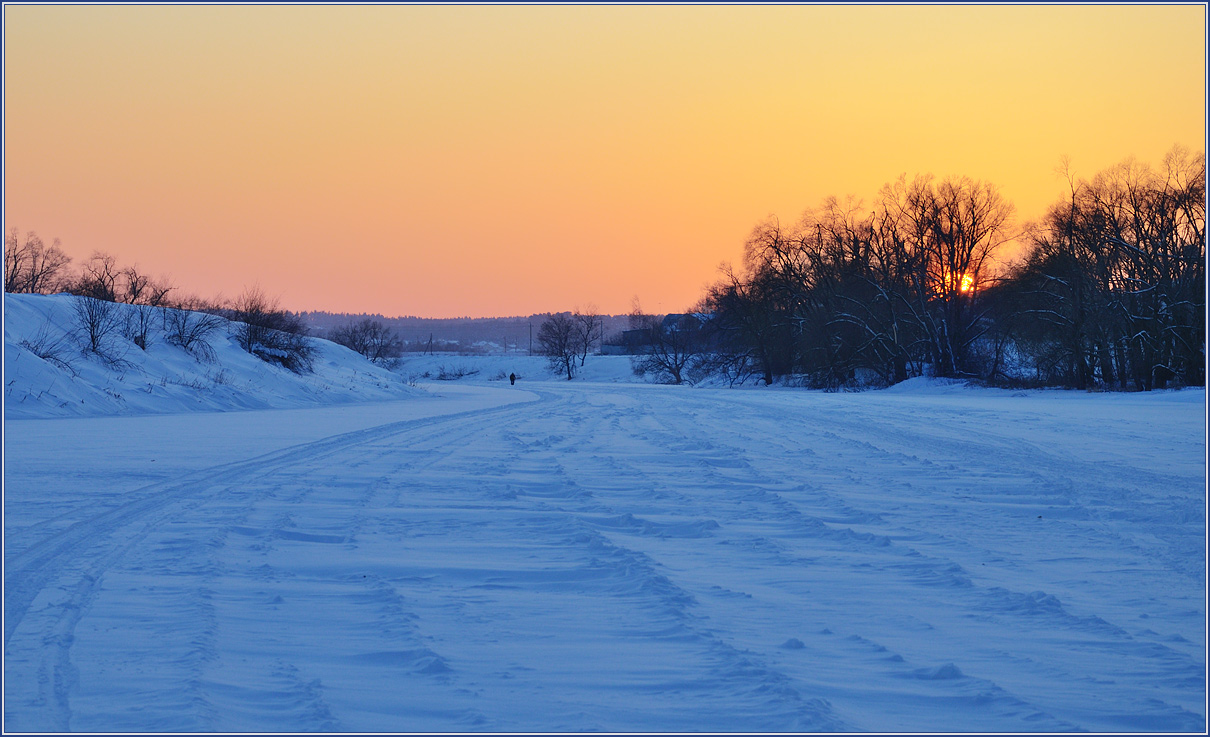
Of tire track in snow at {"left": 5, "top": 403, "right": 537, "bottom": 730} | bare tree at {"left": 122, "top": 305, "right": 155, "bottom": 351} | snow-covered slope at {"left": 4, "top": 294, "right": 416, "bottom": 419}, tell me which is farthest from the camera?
bare tree at {"left": 122, "top": 305, "right": 155, "bottom": 351}

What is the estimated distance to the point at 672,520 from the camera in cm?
651

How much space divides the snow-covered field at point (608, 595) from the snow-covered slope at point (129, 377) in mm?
10899

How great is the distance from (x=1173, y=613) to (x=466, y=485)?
19.5 feet

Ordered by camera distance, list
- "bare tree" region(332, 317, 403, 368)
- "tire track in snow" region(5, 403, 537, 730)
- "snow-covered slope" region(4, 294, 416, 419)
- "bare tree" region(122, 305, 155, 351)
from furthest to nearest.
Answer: "bare tree" region(332, 317, 403, 368), "bare tree" region(122, 305, 155, 351), "snow-covered slope" region(4, 294, 416, 419), "tire track in snow" region(5, 403, 537, 730)

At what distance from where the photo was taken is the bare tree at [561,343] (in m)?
92.9

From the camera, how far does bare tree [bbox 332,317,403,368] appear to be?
87.4 metres

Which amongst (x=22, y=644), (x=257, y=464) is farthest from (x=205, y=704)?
(x=257, y=464)

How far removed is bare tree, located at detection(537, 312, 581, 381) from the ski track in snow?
81.6 metres

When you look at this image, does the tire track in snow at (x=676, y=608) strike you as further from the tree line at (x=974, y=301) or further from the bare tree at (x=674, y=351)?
the bare tree at (x=674, y=351)

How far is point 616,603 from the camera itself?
438cm

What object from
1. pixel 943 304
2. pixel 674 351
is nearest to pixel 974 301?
pixel 943 304

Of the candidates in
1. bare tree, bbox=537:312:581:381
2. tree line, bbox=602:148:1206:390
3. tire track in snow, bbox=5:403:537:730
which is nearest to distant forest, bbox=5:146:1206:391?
tree line, bbox=602:148:1206:390

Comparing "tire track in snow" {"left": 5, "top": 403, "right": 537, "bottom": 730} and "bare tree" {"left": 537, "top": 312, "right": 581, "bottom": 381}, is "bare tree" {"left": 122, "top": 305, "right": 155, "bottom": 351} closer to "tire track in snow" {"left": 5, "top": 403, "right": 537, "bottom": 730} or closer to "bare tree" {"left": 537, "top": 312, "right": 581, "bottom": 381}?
"tire track in snow" {"left": 5, "top": 403, "right": 537, "bottom": 730}

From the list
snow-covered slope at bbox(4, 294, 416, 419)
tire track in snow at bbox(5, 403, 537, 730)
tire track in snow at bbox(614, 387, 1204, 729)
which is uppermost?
snow-covered slope at bbox(4, 294, 416, 419)
